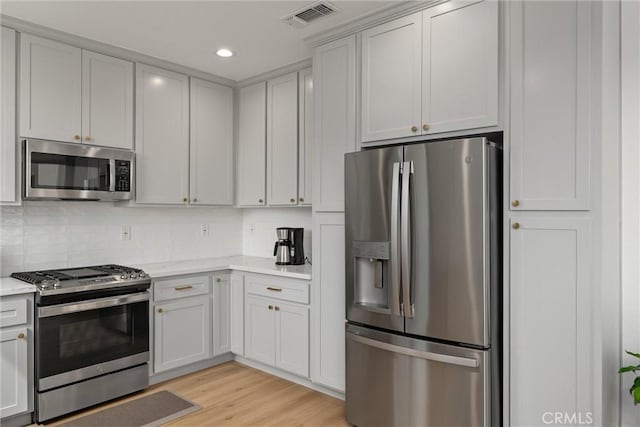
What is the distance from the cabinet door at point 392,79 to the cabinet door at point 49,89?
204cm

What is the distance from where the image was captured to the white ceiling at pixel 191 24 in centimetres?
262

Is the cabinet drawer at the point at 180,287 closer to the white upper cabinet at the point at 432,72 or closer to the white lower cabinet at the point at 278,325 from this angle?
the white lower cabinet at the point at 278,325

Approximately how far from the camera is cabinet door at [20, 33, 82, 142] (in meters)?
2.87

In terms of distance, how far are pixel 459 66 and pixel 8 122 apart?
2.79 metres

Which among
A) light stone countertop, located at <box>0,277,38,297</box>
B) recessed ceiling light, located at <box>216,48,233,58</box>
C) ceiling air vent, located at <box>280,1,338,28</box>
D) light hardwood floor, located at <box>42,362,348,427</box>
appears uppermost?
recessed ceiling light, located at <box>216,48,233,58</box>

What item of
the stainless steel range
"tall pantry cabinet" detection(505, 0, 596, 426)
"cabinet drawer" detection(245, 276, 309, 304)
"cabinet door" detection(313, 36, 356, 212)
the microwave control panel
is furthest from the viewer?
the microwave control panel

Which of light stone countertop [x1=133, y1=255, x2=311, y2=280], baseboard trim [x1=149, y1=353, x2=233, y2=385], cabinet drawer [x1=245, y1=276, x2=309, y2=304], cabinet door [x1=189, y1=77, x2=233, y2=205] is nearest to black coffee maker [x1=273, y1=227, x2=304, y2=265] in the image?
light stone countertop [x1=133, y1=255, x2=311, y2=280]

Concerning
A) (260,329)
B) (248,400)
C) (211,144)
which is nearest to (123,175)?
(211,144)

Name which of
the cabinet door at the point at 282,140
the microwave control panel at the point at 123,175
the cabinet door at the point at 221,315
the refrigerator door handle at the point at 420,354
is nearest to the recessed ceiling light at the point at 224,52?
the cabinet door at the point at 282,140

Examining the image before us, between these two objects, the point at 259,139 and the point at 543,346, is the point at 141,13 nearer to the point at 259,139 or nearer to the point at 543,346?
the point at 259,139

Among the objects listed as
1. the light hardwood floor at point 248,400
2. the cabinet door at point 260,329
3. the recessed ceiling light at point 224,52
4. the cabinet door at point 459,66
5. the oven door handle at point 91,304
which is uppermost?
the recessed ceiling light at point 224,52

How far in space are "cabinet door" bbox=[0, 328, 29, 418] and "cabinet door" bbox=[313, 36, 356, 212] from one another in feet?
6.59

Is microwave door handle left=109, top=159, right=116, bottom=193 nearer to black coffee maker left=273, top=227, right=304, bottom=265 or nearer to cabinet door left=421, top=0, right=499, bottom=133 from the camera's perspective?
black coffee maker left=273, top=227, right=304, bottom=265

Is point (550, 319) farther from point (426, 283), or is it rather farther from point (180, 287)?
point (180, 287)
